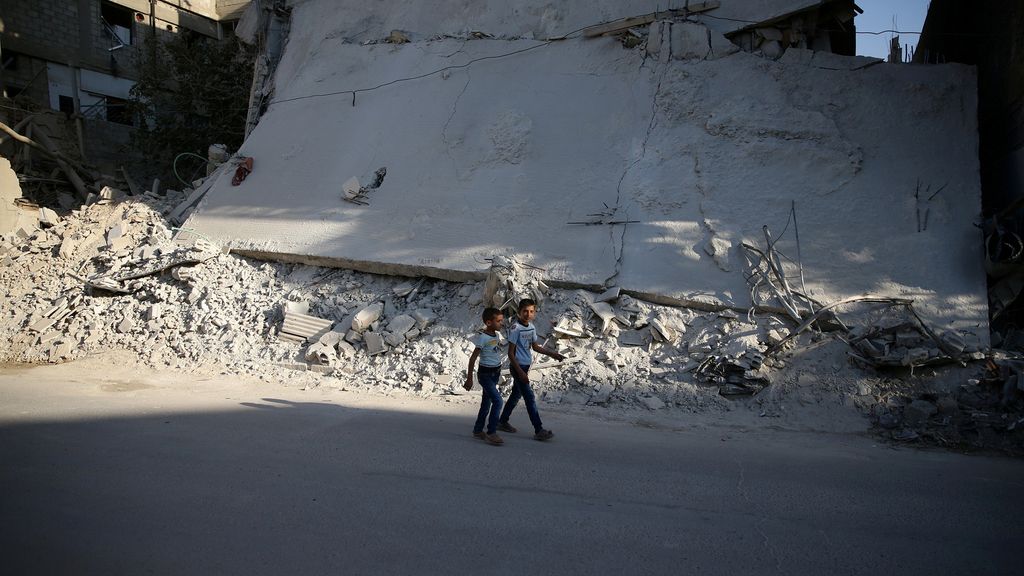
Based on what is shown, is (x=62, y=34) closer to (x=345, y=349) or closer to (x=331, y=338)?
(x=331, y=338)

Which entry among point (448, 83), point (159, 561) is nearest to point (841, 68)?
point (448, 83)

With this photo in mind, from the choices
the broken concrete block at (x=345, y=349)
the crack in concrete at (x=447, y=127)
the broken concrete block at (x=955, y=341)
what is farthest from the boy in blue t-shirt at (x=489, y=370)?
the crack in concrete at (x=447, y=127)

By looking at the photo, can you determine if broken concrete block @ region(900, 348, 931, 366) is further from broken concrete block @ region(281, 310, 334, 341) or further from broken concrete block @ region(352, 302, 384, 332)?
broken concrete block @ region(281, 310, 334, 341)

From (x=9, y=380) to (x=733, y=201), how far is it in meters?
8.60

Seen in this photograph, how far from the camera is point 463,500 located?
3.77m

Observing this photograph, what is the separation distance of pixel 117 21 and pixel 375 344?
2027 centimetres

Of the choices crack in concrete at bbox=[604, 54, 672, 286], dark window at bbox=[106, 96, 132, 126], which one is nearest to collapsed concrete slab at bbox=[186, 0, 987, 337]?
crack in concrete at bbox=[604, 54, 672, 286]

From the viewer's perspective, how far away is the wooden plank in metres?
9.67

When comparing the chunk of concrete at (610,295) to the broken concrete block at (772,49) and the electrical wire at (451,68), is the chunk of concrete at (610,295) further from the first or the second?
the electrical wire at (451,68)

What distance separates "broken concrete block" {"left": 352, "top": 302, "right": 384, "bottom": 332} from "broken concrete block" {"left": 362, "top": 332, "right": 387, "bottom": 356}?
0.20 meters

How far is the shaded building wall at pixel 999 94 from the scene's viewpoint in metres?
7.87

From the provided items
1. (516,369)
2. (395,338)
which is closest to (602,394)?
(516,369)

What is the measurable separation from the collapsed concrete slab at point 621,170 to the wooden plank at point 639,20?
0.19 m

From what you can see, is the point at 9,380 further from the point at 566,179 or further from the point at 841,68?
the point at 841,68
